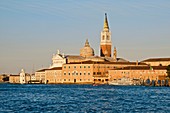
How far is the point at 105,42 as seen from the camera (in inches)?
5330

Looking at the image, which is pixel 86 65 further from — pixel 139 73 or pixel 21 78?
pixel 21 78

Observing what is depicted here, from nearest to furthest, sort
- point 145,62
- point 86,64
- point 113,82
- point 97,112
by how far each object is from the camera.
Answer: point 97,112 < point 113,82 < point 86,64 < point 145,62

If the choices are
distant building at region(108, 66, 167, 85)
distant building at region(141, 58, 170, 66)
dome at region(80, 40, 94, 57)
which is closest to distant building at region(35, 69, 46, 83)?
dome at region(80, 40, 94, 57)

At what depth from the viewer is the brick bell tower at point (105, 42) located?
135 meters

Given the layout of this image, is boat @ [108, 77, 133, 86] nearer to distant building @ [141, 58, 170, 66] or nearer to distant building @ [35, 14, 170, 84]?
distant building @ [35, 14, 170, 84]

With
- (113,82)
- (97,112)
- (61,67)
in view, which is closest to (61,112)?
(97,112)

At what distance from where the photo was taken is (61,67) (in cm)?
12950

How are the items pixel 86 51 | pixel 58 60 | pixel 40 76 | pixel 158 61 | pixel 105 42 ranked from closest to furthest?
1. pixel 158 61
2. pixel 105 42
3. pixel 58 60
4. pixel 86 51
5. pixel 40 76

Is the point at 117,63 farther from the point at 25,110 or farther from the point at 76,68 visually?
the point at 25,110

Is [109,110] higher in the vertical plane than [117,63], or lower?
lower

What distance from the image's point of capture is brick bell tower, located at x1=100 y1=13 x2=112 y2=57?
5315 inches

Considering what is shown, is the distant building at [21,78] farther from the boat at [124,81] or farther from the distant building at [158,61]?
the boat at [124,81]

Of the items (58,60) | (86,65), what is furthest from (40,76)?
(86,65)

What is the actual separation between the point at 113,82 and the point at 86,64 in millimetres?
11996
